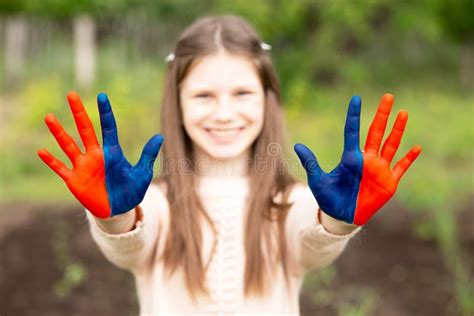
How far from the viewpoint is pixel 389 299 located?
3.35 m

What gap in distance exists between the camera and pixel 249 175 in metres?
1.78

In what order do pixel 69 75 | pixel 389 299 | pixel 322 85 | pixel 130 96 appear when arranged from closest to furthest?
pixel 389 299 < pixel 130 96 < pixel 69 75 < pixel 322 85

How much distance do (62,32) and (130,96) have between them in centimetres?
311

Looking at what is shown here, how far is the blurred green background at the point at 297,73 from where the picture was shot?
534cm

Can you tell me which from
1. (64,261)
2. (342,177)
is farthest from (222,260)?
(64,261)

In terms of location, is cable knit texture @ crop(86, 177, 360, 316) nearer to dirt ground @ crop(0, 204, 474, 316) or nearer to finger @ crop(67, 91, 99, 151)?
finger @ crop(67, 91, 99, 151)

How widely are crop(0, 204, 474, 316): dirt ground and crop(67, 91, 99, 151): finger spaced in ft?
5.96

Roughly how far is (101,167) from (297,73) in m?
8.20

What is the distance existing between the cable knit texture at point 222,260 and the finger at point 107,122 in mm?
319

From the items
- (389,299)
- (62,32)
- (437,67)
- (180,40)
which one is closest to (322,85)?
(437,67)

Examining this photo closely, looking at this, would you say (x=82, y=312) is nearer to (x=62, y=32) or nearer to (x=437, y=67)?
(x=62, y=32)

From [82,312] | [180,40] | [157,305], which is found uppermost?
[180,40]

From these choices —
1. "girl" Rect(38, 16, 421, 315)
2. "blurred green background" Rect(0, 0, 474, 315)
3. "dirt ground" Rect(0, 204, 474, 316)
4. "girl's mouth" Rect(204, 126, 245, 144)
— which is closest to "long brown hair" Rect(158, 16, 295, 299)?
"girl" Rect(38, 16, 421, 315)

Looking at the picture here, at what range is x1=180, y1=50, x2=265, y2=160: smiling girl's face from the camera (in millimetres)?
1652
